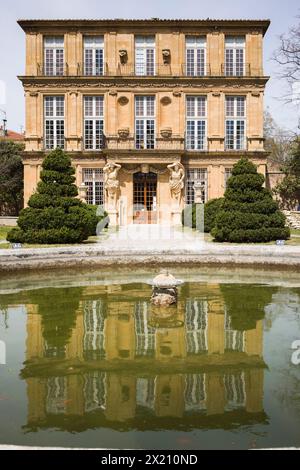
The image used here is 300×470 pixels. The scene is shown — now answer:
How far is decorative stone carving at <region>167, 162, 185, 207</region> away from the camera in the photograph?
31.8 meters

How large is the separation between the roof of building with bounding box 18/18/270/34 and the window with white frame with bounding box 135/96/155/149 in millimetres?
5166

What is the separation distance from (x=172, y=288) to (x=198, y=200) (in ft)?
67.1

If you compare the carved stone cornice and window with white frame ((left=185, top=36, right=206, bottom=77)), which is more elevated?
window with white frame ((left=185, top=36, right=206, bottom=77))

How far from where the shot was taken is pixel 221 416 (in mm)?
4586

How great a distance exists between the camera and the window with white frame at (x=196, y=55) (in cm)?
3350

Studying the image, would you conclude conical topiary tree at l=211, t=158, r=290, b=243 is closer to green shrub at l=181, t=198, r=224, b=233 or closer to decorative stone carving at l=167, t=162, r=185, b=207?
green shrub at l=181, t=198, r=224, b=233

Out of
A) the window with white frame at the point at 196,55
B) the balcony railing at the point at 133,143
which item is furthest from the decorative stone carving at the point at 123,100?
the window with white frame at the point at 196,55

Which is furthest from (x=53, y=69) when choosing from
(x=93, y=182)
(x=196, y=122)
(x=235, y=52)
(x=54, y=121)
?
(x=235, y=52)

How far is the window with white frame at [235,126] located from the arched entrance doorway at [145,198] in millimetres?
6034

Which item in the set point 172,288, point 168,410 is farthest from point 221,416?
point 172,288

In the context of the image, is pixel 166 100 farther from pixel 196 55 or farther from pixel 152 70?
pixel 196 55

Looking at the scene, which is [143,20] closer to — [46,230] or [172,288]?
[46,230]

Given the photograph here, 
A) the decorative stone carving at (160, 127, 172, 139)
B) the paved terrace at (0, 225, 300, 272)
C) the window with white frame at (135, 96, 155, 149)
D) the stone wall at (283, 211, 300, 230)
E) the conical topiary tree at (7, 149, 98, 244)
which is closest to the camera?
the paved terrace at (0, 225, 300, 272)

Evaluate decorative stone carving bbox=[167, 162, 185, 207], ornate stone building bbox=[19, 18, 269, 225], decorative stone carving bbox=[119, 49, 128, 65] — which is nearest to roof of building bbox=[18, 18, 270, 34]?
ornate stone building bbox=[19, 18, 269, 225]
